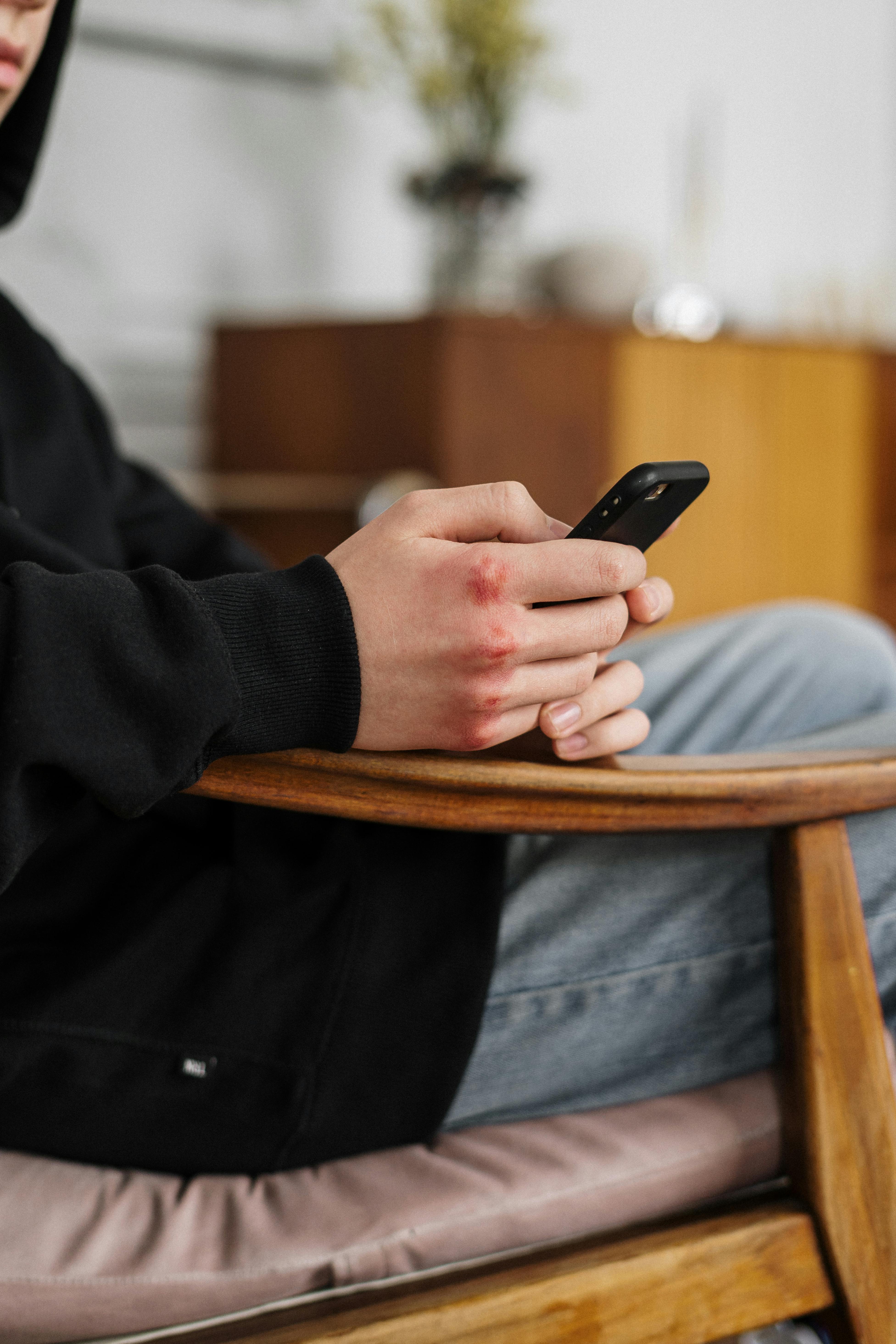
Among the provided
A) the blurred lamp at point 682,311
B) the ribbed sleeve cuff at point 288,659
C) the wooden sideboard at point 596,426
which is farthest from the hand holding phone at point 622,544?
the blurred lamp at point 682,311

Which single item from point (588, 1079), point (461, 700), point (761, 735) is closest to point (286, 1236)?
point (588, 1079)

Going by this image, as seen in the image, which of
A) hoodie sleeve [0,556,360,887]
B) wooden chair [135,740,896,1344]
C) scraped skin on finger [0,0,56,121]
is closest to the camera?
hoodie sleeve [0,556,360,887]

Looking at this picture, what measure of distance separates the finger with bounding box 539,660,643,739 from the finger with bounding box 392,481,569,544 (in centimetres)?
9

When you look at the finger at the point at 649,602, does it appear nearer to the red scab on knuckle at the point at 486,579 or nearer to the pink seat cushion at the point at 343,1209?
the red scab on knuckle at the point at 486,579

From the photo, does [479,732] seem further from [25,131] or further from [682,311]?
[682,311]

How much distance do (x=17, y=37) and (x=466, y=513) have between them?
1.83ft

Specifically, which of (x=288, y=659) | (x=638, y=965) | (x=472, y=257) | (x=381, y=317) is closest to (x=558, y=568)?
(x=288, y=659)

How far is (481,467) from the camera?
1.81 meters

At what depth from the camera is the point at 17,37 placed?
816 millimetres

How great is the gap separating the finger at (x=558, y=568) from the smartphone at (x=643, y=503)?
0.04 feet

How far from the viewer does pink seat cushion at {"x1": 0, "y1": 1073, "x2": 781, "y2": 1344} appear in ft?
1.93

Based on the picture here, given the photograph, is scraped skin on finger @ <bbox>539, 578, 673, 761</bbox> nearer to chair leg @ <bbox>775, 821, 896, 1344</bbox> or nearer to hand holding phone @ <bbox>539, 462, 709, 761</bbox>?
hand holding phone @ <bbox>539, 462, 709, 761</bbox>

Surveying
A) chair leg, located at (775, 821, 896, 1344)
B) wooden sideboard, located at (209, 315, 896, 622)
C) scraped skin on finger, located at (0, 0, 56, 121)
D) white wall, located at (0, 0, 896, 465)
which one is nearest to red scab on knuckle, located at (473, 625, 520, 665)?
chair leg, located at (775, 821, 896, 1344)

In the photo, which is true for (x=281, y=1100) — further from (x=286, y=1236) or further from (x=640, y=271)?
(x=640, y=271)
